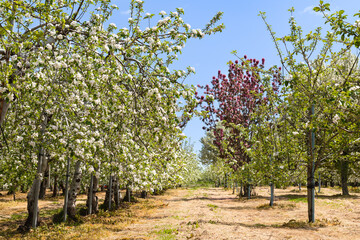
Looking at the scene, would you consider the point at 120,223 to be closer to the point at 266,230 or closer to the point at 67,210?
the point at 67,210

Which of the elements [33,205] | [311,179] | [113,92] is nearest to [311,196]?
[311,179]

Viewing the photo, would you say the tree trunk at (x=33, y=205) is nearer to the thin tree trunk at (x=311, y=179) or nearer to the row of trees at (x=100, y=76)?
the row of trees at (x=100, y=76)

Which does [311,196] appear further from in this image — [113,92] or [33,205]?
[33,205]

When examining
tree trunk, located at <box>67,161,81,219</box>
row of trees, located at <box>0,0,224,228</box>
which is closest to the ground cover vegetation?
row of trees, located at <box>0,0,224,228</box>

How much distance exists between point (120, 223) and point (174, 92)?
9801 mm

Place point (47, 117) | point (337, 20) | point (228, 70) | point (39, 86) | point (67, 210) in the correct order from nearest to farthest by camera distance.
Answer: point (337, 20), point (39, 86), point (47, 117), point (67, 210), point (228, 70)

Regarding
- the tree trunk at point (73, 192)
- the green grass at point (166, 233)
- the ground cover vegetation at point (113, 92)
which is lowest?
the green grass at point (166, 233)

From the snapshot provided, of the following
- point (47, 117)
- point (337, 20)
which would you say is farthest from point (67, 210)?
point (337, 20)

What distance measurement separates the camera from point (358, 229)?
38.4 ft

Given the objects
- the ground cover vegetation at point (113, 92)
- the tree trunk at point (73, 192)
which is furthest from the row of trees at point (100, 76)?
the tree trunk at point (73, 192)

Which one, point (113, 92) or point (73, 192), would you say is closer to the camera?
point (113, 92)

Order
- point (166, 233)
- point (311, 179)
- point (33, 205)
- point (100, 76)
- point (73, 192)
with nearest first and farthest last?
point (100, 76), point (166, 233), point (33, 205), point (311, 179), point (73, 192)

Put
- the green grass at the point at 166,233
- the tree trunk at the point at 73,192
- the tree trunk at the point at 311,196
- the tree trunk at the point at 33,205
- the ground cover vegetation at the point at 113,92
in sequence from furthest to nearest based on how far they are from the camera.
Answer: the tree trunk at the point at 73,192 → the tree trunk at the point at 311,196 → the tree trunk at the point at 33,205 → the green grass at the point at 166,233 → the ground cover vegetation at the point at 113,92

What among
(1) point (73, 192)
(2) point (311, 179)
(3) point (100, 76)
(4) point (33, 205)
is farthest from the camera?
(1) point (73, 192)
